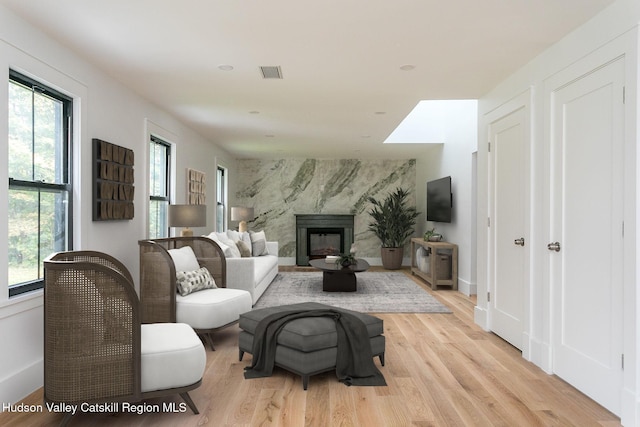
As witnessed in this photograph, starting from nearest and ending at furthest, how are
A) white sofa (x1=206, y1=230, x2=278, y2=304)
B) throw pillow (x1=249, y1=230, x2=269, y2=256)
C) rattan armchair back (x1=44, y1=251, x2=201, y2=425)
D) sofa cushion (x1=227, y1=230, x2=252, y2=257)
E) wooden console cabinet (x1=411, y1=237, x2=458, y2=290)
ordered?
1. rattan armchair back (x1=44, y1=251, x2=201, y2=425)
2. white sofa (x1=206, y1=230, x2=278, y2=304)
3. wooden console cabinet (x1=411, y1=237, x2=458, y2=290)
4. sofa cushion (x1=227, y1=230, x2=252, y2=257)
5. throw pillow (x1=249, y1=230, x2=269, y2=256)

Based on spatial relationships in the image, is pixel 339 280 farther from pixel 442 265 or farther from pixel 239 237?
pixel 239 237

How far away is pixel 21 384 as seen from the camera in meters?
2.77

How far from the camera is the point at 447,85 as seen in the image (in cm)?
419

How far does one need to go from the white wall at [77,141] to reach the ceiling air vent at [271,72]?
141 centimetres

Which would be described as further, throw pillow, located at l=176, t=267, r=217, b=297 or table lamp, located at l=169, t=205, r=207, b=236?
table lamp, located at l=169, t=205, r=207, b=236

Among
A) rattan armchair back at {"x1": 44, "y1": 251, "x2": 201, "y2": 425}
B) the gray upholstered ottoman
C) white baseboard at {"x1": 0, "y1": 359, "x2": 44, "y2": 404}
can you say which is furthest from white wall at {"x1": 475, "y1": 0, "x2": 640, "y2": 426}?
white baseboard at {"x1": 0, "y1": 359, "x2": 44, "y2": 404}

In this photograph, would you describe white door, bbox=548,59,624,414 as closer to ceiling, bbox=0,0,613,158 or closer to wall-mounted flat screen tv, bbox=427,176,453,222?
ceiling, bbox=0,0,613,158

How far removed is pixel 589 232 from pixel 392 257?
248 inches

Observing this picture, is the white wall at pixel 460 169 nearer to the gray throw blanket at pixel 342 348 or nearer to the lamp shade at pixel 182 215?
the gray throw blanket at pixel 342 348

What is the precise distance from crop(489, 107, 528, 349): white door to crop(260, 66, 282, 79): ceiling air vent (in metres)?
2.10

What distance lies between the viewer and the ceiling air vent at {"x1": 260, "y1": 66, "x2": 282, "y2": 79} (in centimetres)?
370

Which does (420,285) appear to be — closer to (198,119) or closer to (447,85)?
(447,85)

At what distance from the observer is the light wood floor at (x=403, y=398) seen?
2447 millimetres

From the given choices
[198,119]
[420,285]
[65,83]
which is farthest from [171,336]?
[420,285]
